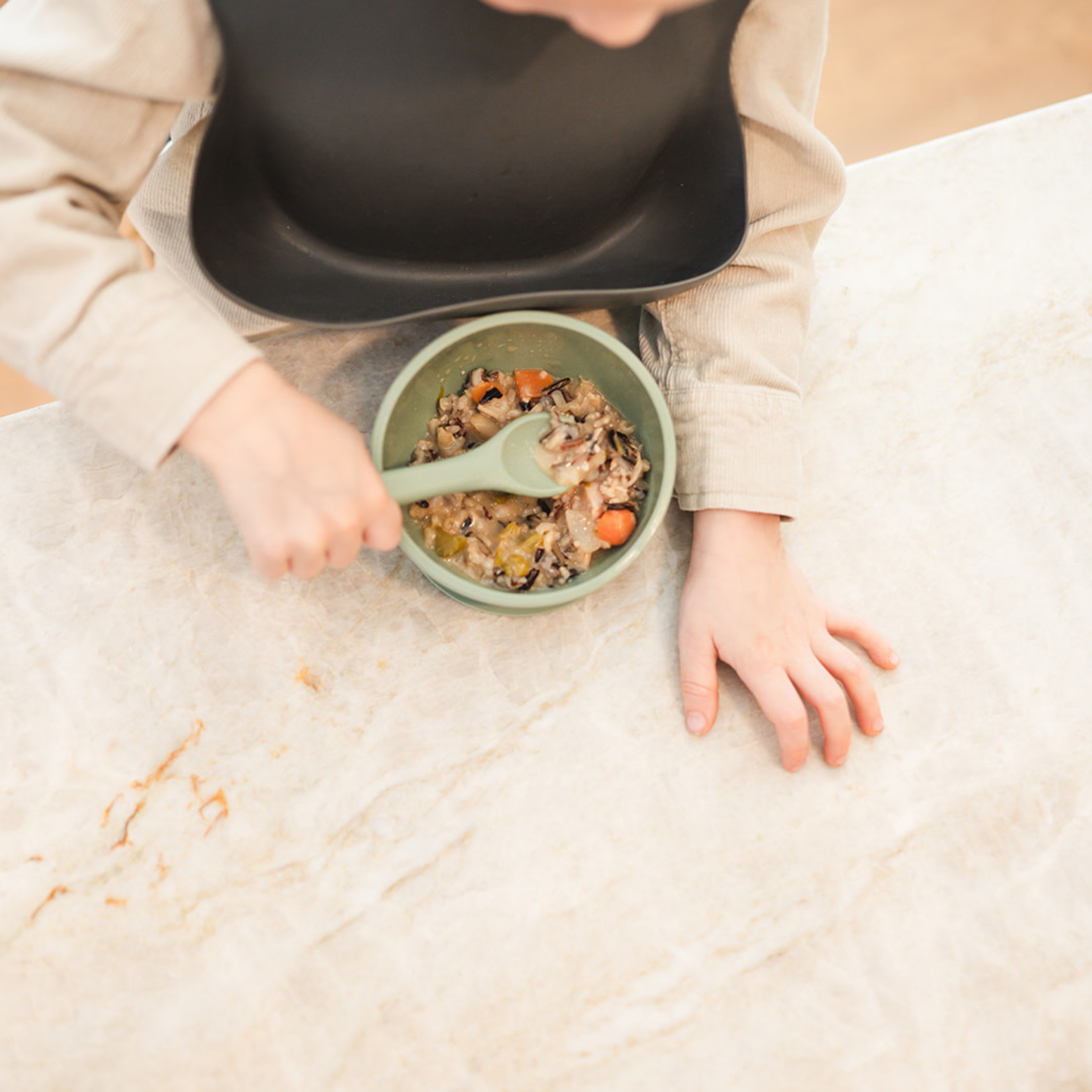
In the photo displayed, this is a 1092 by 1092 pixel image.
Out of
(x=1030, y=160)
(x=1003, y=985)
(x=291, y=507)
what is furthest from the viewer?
(x=1030, y=160)

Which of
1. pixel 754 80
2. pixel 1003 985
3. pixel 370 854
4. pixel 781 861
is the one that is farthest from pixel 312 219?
pixel 1003 985

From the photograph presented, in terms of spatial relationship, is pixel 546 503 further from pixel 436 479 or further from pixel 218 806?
pixel 218 806

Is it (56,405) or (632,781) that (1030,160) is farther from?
(56,405)

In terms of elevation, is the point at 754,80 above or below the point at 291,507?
above

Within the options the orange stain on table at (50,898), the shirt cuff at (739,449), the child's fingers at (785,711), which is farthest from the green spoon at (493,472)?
the orange stain on table at (50,898)

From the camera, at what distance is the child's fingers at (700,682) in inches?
27.0

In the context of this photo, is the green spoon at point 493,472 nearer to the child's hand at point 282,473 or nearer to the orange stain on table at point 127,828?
the child's hand at point 282,473

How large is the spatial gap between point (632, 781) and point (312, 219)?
51cm

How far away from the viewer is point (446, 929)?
2.13 ft

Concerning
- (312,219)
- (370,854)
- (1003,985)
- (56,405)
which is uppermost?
(312,219)

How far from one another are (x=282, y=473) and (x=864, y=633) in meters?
0.49

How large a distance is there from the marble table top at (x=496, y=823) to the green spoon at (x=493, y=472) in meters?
0.13

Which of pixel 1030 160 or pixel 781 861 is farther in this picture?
pixel 1030 160

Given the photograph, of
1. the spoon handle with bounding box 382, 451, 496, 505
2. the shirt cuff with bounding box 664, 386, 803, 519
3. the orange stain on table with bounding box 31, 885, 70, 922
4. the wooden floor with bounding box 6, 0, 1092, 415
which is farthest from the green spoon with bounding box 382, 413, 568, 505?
the wooden floor with bounding box 6, 0, 1092, 415
